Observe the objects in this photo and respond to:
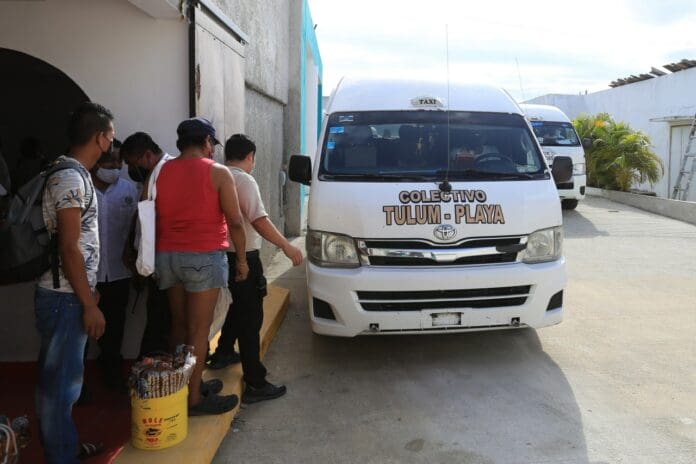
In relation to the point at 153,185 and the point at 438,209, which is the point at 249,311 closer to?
the point at 153,185

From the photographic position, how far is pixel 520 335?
5.41m

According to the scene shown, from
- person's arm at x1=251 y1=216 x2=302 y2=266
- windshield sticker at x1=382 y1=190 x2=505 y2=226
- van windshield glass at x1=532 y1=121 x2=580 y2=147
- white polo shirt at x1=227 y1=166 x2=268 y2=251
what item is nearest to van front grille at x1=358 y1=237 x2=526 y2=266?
windshield sticker at x1=382 y1=190 x2=505 y2=226

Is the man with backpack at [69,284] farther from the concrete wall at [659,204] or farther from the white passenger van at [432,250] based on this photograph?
the concrete wall at [659,204]

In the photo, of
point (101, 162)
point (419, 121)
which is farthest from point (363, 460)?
point (419, 121)

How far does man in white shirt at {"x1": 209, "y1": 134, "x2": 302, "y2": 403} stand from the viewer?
147 inches

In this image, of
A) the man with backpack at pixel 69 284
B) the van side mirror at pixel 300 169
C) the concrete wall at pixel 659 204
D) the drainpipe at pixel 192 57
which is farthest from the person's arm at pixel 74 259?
the concrete wall at pixel 659 204

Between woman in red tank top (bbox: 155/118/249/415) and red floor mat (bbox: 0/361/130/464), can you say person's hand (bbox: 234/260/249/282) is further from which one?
red floor mat (bbox: 0/361/130/464)

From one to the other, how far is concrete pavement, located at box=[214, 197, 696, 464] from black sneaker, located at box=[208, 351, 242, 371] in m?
0.42

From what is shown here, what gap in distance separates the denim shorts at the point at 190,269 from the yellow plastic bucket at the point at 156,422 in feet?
1.95

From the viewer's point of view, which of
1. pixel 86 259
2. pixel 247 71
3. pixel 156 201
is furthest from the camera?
pixel 247 71

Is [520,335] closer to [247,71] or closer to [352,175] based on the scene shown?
[352,175]

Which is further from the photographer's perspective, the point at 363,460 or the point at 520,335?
the point at 520,335

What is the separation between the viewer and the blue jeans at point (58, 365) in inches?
103

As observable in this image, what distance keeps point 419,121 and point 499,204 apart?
1258 millimetres
